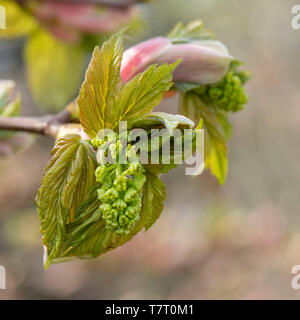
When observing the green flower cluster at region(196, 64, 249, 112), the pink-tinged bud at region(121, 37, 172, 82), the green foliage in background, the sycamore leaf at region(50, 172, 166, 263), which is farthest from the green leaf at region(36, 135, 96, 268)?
the green foliage in background

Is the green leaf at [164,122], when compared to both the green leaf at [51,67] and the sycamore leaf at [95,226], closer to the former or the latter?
the sycamore leaf at [95,226]

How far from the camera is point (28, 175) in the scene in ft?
9.78

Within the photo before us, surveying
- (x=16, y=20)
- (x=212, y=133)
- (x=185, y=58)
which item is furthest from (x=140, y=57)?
(x=16, y=20)

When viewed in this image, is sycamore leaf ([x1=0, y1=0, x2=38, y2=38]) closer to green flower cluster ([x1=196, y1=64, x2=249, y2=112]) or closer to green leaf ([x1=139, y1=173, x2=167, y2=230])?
green flower cluster ([x1=196, y1=64, x2=249, y2=112])

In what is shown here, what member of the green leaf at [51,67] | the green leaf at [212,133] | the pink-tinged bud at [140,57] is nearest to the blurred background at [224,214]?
the green leaf at [51,67]

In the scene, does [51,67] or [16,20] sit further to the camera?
[51,67]

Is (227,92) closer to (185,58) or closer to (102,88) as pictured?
(185,58)

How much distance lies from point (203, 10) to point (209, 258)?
4.61 feet

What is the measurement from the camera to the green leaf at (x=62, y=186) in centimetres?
52

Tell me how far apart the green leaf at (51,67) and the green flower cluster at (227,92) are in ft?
2.74

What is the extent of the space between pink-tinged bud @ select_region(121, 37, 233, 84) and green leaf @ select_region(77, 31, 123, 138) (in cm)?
6

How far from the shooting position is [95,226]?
1.76ft

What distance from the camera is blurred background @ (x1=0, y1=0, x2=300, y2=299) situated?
8.35ft

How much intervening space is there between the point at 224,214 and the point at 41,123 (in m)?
2.08
